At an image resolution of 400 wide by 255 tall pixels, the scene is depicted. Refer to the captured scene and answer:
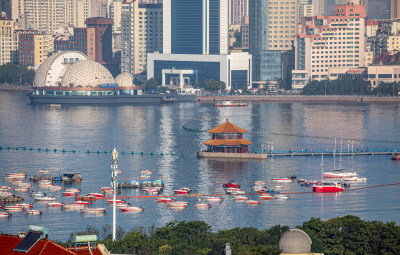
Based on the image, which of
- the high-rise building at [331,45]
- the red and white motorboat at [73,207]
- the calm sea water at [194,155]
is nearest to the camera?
the calm sea water at [194,155]

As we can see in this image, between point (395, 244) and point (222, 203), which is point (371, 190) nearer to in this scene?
point (222, 203)

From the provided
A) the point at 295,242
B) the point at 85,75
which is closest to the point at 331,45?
the point at 85,75

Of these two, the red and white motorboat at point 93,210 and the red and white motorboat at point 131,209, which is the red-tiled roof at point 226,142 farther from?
the red and white motorboat at point 93,210

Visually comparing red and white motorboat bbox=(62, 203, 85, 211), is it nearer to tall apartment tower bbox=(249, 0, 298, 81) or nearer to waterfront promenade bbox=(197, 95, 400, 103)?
waterfront promenade bbox=(197, 95, 400, 103)

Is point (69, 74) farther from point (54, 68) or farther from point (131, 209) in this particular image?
point (131, 209)

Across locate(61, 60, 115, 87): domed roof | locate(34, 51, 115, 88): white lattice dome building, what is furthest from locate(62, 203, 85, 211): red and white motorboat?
locate(61, 60, 115, 87): domed roof

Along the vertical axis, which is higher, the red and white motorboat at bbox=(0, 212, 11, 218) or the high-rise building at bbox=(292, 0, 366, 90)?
the high-rise building at bbox=(292, 0, 366, 90)

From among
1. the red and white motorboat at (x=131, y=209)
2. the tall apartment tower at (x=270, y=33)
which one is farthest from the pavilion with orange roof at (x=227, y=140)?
the tall apartment tower at (x=270, y=33)
